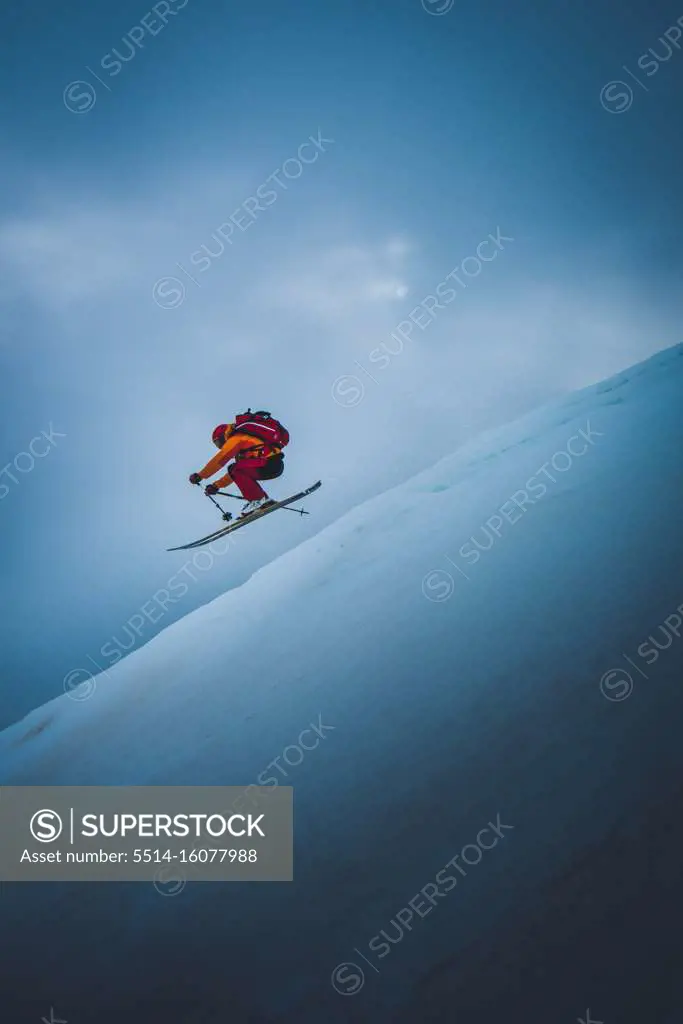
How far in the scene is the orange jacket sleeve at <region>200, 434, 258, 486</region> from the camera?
11500 mm

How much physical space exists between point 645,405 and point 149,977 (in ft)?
71.3

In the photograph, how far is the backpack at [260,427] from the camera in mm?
11875

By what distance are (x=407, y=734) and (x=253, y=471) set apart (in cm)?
711

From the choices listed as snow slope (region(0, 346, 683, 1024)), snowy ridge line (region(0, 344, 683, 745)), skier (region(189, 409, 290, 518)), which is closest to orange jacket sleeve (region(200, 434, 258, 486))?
skier (region(189, 409, 290, 518))

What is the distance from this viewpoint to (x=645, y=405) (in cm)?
1870

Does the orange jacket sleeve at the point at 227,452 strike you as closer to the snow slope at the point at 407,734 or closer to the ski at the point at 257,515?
the ski at the point at 257,515

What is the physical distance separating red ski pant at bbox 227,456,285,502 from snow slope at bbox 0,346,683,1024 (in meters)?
5.46

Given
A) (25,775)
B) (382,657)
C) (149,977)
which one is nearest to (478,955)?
(149,977)

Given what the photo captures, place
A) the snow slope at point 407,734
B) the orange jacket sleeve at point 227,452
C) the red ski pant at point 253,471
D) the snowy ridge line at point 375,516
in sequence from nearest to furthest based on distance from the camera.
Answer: the snow slope at point 407,734 < the orange jacket sleeve at point 227,452 < the red ski pant at point 253,471 < the snowy ridge line at point 375,516

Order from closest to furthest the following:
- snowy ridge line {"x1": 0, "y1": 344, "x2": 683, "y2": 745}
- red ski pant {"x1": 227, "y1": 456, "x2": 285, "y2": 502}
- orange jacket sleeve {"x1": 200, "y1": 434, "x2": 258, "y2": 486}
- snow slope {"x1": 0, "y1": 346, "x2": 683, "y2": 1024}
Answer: snow slope {"x1": 0, "y1": 346, "x2": 683, "y2": 1024}, orange jacket sleeve {"x1": 200, "y1": 434, "x2": 258, "y2": 486}, red ski pant {"x1": 227, "y1": 456, "x2": 285, "y2": 502}, snowy ridge line {"x1": 0, "y1": 344, "x2": 683, "y2": 745}

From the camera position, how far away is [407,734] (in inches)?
416

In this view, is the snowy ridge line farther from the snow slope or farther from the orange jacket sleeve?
the orange jacket sleeve

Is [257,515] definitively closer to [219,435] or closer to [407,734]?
[219,435]

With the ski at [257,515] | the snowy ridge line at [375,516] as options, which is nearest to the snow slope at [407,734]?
the snowy ridge line at [375,516]
